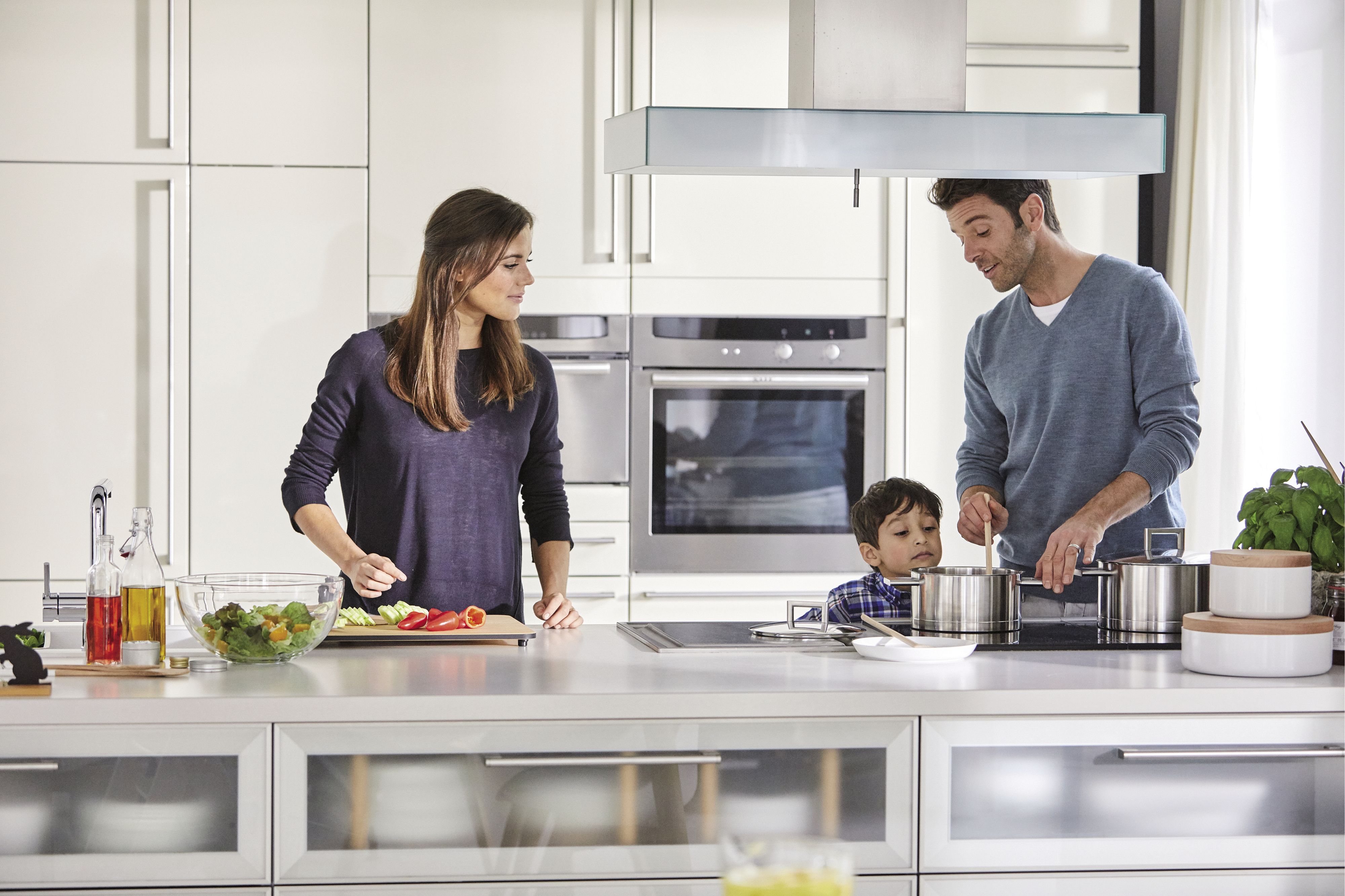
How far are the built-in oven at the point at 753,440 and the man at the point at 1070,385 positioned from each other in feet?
2.63

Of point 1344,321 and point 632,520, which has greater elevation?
point 1344,321

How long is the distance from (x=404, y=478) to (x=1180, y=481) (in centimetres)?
201

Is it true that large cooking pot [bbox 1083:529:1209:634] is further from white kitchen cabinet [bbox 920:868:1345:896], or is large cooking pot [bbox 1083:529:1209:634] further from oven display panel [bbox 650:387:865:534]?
oven display panel [bbox 650:387:865:534]

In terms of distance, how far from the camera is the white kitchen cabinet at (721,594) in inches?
125

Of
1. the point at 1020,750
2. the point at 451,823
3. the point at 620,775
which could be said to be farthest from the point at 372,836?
the point at 1020,750

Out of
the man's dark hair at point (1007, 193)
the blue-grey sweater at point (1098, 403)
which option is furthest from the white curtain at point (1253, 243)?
the man's dark hair at point (1007, 193)

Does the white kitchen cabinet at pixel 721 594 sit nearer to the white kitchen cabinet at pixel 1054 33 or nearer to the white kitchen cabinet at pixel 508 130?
the white kitchen cabinet at pixel 508 130

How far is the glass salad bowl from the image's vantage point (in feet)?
5.35

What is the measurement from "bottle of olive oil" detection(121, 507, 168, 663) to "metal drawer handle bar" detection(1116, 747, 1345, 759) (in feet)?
3.88

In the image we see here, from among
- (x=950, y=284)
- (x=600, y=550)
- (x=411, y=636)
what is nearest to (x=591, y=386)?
(x=600, y=550)

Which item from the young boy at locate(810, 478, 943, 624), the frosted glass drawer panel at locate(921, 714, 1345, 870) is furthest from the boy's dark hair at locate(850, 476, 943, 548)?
the frosted glass drawer panel at locate(921, 714, 1345, 870)

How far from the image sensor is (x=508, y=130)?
312 cm

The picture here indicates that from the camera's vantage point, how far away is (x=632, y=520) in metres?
3.19

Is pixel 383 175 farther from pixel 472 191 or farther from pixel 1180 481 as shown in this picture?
pixel 1180 481
